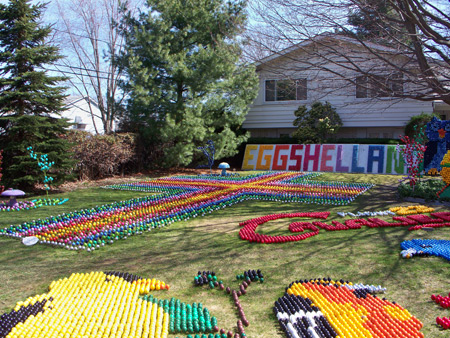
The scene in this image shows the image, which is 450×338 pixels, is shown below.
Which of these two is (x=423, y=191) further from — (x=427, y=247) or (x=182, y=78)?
(x=182, y=78)

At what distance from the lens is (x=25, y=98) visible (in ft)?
37.9

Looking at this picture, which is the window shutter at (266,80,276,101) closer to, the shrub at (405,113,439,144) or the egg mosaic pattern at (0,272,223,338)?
the shrub at (405,113,439,144)

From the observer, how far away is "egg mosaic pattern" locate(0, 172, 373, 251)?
674 centimetres

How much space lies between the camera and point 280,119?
70.5 feet

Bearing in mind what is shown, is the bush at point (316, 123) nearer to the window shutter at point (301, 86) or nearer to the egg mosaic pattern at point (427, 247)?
the window shutter at point (301, 86)

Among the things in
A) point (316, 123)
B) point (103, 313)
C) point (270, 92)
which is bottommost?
point (103, 313)

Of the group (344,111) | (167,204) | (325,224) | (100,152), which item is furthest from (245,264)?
(344,111)

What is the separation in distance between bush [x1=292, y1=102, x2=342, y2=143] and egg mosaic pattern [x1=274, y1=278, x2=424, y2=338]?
15.2 metres

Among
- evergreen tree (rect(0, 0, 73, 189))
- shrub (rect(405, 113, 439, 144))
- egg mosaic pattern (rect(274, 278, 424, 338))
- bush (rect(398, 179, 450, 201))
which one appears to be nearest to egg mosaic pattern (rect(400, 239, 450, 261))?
egg mosaic pattern (rect(274, 278, 424, 338))

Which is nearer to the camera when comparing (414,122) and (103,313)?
(103,313)

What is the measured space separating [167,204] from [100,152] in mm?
7234

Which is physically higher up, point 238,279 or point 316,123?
point 316,123

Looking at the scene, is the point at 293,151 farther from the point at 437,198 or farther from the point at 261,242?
the point at 261,242

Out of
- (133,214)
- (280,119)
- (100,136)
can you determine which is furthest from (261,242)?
(280,119)
